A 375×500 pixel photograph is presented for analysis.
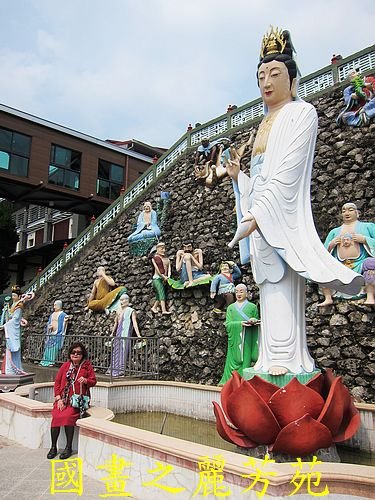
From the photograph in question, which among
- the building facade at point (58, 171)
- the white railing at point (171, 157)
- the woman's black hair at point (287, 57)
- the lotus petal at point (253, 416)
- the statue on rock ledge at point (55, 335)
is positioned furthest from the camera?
the building facade at point (58, 171)

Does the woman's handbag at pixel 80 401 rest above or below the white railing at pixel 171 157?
below

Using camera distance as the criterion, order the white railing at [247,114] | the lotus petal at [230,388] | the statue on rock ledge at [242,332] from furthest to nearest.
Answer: the white railing at [247,114] < the statue on rock ledge at [242,332] < the lotus petal at [230,388]

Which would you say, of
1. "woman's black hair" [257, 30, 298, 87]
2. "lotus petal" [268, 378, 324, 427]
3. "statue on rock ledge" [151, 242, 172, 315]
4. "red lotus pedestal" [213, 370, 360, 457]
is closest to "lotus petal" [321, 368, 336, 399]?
"red lotus pedestal" [213, 370, 360, 457]

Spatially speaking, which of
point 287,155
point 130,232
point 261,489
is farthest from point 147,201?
point 261,489

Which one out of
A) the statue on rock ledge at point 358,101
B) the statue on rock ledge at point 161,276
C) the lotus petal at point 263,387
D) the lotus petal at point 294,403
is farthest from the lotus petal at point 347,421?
the statue on rock ledge at point 161,276

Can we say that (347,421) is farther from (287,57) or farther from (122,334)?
(122,334)

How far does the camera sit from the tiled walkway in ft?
11.2

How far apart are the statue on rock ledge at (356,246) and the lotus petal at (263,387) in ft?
10.8

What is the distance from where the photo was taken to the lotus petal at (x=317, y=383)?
12.8ft

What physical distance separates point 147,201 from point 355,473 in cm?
1061

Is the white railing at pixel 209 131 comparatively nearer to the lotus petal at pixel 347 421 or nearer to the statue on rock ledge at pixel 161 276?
the statue on rock ledge at pixel 161 276

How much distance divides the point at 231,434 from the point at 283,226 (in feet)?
6.56

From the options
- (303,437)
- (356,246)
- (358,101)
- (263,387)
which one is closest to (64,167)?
(358,101)

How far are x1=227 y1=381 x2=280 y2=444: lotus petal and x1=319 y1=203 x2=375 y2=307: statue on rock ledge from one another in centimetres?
354
